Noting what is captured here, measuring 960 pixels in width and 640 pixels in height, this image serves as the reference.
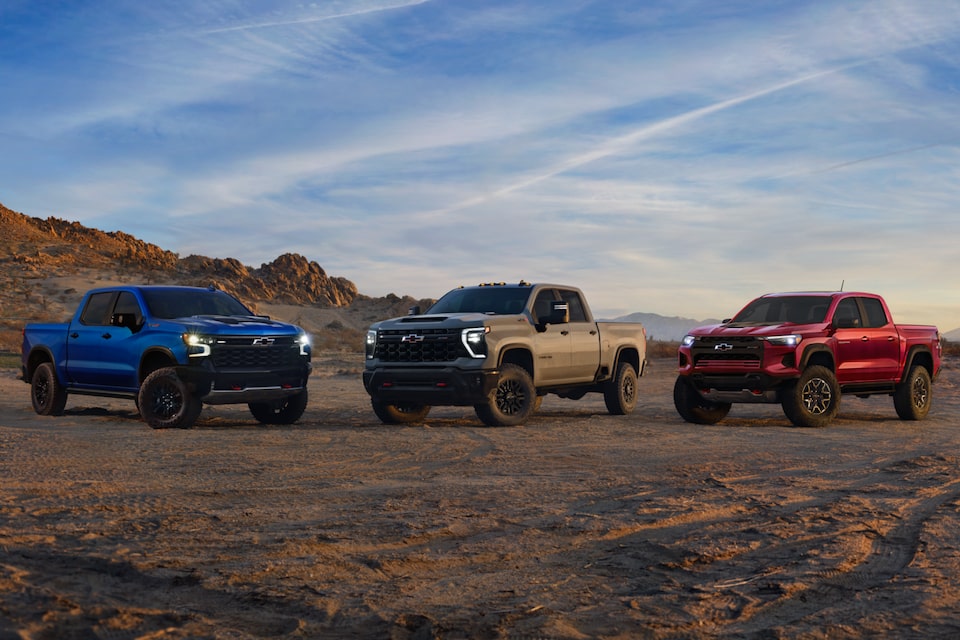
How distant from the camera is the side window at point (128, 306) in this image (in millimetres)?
14825

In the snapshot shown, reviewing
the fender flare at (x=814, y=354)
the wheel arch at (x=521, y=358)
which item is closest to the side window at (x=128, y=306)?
the wheel arch at (x=521, y=358)

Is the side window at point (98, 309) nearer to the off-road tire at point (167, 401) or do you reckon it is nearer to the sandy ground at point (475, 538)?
the off-road tire at point (167, 401)

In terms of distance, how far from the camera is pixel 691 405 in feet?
51.9

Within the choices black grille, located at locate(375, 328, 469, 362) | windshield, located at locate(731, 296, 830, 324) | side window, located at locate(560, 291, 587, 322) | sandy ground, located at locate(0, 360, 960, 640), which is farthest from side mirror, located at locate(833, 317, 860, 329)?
black grille, located at locate(375, 328, 469, 362)

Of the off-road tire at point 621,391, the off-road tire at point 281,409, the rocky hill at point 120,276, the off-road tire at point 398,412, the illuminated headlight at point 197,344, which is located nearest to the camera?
the illuminated headlight at point 197,344

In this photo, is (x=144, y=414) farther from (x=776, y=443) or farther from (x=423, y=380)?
(x=776, y=443)

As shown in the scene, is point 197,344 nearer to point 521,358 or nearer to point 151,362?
point 151,362

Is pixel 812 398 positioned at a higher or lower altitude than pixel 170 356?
lower

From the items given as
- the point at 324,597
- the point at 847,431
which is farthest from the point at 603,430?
the point at 324,597

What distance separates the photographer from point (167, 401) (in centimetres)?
1409

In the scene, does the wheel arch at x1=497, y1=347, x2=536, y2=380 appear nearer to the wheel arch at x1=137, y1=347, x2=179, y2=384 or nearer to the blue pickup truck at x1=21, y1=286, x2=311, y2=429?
the blue pickup truck at x1=21, y1=286, x2=311, y2=429

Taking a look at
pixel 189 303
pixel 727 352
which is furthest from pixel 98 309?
pixel 727 352

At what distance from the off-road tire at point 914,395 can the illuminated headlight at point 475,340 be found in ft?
23.6

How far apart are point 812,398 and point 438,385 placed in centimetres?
566
